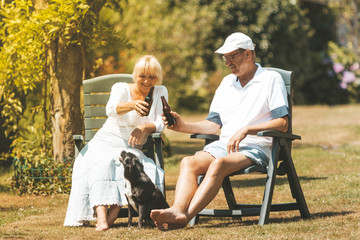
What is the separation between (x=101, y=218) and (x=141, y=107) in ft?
3.03

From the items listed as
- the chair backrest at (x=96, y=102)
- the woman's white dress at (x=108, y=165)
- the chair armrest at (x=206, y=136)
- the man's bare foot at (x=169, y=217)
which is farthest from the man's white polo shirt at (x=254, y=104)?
the chair backrest at (x=96, y=102)

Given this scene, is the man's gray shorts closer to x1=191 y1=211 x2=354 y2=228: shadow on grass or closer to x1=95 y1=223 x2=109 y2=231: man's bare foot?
x1=191 y1=211 x2=354 y2=228: shadow on grass

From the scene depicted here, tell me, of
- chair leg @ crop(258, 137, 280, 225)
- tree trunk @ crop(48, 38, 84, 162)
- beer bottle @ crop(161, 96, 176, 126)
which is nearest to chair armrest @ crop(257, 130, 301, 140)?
chair leg @ crop(258, 137, 280, 225)

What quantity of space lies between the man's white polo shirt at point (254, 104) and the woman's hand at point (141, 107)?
628 millimetres

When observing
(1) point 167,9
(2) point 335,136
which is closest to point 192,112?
(1) point 167,9

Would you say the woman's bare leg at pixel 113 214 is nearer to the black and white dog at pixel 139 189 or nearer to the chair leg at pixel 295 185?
the black and white dog at pixel 139 189

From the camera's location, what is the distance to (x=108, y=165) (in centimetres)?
527

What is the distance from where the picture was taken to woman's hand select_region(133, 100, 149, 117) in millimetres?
5094

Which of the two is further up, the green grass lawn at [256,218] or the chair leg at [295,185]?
the chair leg at [295,185]

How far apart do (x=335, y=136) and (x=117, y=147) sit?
28.0ft

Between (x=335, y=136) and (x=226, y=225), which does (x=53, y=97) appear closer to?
(x=226, y=225)

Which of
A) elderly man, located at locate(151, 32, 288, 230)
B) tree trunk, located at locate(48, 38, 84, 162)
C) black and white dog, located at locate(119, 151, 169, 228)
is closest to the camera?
elderly man, located at locate(151, 32, 288, 230)

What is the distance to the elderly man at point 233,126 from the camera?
4730 mm

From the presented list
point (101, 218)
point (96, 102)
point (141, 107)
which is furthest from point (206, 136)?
point (96, 102)
